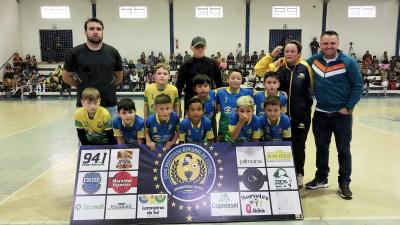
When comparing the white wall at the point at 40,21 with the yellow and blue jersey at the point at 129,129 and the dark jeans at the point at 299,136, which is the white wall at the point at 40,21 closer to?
the yellow and blue jersey at the point at 129,129

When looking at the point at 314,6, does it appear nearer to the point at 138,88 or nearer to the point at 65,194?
the point at 138,88

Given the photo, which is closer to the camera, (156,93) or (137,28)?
(156,93)

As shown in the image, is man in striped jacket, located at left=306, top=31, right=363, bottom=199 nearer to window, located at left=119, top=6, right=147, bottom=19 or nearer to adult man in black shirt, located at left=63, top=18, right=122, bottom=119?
adult man in black shirt, located at left=63, top=18, right=122, bottom=119

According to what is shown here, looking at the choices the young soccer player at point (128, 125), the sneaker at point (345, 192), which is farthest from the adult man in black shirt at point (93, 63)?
the sneaker at point (345, 192)

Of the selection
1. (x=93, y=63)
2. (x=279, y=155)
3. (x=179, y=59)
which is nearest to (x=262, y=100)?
(x=279, y=155)

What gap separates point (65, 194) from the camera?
4559mm

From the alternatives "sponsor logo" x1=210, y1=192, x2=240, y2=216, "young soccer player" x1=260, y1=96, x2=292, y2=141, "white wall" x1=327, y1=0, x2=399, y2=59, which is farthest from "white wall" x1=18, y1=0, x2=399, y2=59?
"sponsor logo" x1=210, y1=192, x2=240, y2=216

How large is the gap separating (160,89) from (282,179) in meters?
1.84

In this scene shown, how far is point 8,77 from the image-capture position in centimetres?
1912

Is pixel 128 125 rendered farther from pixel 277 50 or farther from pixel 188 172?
pixel 277 50

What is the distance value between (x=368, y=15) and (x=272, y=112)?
795 inches

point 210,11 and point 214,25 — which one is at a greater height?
point 210,11

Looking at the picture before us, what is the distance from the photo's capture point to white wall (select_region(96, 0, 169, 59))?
68.9 feet

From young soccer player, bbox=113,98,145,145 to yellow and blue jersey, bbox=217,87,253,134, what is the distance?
1010mm
